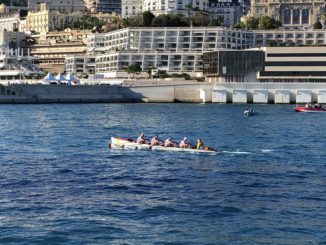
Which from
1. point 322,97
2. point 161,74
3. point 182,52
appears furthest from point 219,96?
point 182,52

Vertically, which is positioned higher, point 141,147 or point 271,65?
point 271,65

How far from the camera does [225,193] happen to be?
137ft

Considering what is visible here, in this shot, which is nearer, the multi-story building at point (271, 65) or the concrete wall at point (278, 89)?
the concrete wall at point (278, 89)

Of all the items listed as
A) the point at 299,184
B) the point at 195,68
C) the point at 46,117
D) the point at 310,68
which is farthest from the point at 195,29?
the point at 299,184

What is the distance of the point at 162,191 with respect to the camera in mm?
42469

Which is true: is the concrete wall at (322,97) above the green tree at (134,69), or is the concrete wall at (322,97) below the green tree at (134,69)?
below

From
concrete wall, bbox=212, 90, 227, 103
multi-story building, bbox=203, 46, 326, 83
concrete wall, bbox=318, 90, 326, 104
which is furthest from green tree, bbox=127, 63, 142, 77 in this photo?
concrete wall, bbox=318, 90, 326, 104

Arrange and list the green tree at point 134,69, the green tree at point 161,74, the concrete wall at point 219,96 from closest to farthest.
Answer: the concrete wall at point 219,96 → the green tree at point 161,74 → the green tree at point 134,69

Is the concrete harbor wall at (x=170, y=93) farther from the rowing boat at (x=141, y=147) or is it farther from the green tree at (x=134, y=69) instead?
the rowing boat at (x=141, y=147)

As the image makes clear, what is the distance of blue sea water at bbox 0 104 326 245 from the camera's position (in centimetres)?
3369

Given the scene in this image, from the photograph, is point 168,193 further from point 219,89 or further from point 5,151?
point 219,89

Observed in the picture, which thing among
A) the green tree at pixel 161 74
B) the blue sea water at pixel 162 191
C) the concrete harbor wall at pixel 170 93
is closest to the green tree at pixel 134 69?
the green tree at pixel 161 74

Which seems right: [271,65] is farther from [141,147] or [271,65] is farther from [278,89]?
[141,147]

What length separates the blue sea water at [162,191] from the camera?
33.7 m
